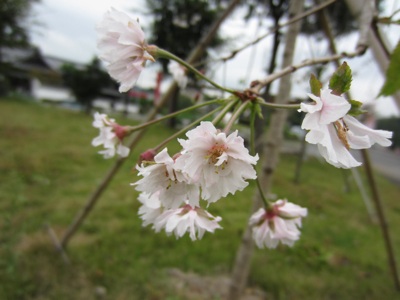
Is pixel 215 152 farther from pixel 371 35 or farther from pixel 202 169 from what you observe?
pixel 371 35

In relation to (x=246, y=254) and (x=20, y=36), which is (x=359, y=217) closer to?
(x=246, y=254)

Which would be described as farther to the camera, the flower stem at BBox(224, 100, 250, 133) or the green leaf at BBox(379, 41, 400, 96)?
the green leaf at BBox(379, 41, 400, 96)

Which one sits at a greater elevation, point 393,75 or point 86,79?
point 393,75

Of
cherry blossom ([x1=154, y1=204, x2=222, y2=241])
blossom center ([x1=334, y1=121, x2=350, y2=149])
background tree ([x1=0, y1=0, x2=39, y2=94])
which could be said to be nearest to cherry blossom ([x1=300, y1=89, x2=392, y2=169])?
blossom center ([x1=334, y1=121, x2=350, y2=149])

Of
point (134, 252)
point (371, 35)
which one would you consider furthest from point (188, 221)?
point (134, 252)

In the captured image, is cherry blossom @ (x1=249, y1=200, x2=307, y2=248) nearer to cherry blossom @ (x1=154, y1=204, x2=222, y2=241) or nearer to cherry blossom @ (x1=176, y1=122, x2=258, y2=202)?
cherry blossom @ (x1=154, y1=204, x2=222, y2=241)

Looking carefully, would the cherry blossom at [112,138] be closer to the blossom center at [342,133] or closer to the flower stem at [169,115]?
the flower stem at [169,115]

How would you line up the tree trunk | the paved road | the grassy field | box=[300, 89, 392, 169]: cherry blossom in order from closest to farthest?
box=[300, 89, 392, 169]: cherry blossom
the tree trunk
the grassy field
the paved road

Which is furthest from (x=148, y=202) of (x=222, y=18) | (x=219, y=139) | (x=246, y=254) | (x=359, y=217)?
(x=359, y=217)
